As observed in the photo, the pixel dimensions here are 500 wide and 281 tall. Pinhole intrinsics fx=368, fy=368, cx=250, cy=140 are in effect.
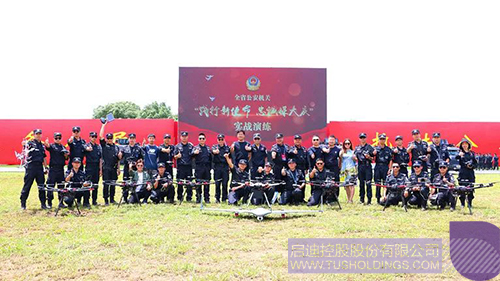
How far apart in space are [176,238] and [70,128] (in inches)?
862

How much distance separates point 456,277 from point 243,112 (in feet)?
58.7

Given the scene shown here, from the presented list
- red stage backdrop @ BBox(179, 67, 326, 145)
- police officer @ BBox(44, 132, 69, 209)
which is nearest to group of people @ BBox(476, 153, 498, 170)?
red stage backdrop @ BBox(179, 67, 326, 145)

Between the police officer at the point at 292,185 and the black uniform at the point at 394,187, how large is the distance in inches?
78.2

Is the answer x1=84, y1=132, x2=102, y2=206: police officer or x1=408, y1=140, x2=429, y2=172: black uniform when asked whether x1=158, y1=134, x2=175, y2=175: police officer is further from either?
x1=408, y1=140, x2=429, y2=172: black uniform

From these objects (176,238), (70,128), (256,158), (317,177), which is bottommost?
(176,238)

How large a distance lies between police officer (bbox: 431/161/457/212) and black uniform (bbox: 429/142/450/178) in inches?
26.9

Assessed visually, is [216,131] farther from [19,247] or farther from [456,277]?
[456,277]

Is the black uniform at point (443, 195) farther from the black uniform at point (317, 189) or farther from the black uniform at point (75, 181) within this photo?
the black uniform at point (75, 181)

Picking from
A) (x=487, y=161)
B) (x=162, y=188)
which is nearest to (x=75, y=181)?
(x=162, y=188)

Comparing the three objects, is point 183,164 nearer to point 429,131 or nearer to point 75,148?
point 75,148

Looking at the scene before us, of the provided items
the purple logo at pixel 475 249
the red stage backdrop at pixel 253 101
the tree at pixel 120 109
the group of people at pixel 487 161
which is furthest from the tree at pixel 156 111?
the purple logo at pixel 475 249

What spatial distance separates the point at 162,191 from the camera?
30.9 ft

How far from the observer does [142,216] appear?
7508mm

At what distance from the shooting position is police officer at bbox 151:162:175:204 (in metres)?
9.28
